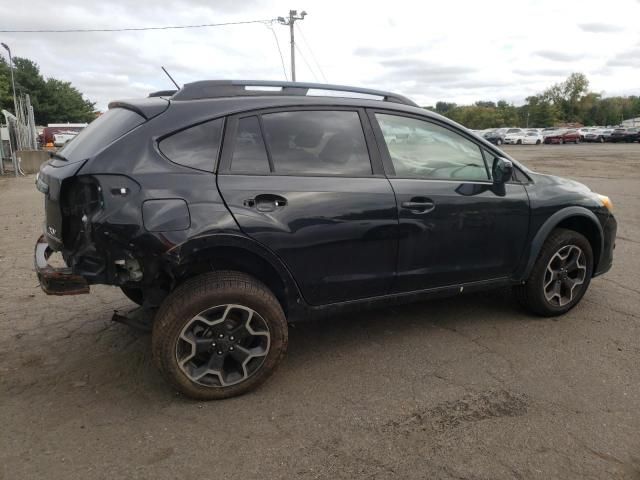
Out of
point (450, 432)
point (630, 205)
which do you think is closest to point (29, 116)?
point (630, 205)

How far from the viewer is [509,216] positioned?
3846 mm

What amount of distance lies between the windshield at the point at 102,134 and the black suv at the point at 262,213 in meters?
0.02

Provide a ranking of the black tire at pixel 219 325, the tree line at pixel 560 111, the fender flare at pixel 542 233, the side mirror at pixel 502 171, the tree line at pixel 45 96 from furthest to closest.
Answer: the tree line at pixel 560 111
the tree line at pixel 45 96
the fender flare at pixel 542 233
the side mirror at pixel 502 171
the black tire at pixel 219 325

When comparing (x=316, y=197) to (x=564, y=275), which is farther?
(x=564, y=275)

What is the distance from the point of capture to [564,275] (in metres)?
4.20

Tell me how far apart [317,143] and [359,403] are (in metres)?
1.62

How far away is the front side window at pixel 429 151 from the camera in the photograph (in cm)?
355

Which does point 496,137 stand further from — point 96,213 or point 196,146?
point 96,213

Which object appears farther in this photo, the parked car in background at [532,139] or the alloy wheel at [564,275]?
the parked car in background at [532,139]

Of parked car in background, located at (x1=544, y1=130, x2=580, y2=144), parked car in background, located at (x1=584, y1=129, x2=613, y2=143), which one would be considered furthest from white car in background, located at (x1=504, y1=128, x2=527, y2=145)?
parked car in background, located at (x1=584, y1=129, x2=613, y2=143)

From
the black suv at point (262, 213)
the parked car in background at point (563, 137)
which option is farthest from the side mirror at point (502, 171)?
the parked car in background at point (563, 137)

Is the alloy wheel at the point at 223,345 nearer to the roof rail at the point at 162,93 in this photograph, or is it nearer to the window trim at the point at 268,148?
the window trim at the point at 268,148

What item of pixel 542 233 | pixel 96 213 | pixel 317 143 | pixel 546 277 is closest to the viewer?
pixel 96 213

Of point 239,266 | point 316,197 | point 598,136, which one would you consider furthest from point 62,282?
point 598,136
